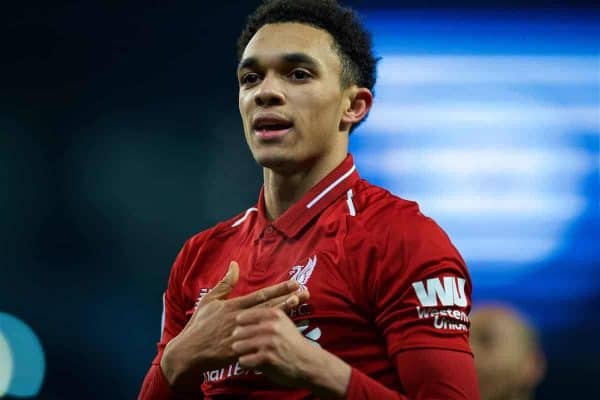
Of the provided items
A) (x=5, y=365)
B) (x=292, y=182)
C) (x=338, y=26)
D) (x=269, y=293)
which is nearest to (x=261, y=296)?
(x=269, y=293)

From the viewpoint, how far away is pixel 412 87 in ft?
10.7

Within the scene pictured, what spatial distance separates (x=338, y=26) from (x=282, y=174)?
309mm

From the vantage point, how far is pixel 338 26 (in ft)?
6.61

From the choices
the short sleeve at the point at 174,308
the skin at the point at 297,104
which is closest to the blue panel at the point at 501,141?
the skin at the point at 297,104

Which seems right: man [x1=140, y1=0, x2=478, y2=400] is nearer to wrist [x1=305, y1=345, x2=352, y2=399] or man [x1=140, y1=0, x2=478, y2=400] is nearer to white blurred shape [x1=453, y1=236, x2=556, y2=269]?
wrist [x1=305, y1=345, x2=352, y2=399]

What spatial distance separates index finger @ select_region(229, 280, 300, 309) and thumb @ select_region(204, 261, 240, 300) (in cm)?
9

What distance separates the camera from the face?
1.89 meters

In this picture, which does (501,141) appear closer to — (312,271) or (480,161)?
(480,161)

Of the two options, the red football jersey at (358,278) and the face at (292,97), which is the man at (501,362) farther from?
the face at (292,97)

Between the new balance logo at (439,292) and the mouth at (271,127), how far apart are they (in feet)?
1.36

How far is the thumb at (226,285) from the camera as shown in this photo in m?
1.76

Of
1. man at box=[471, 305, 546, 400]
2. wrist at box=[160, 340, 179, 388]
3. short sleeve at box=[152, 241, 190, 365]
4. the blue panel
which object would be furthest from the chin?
the blue panel

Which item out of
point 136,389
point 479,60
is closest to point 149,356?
point 136,389

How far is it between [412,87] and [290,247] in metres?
1.51
